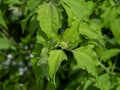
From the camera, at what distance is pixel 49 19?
48.1 inches

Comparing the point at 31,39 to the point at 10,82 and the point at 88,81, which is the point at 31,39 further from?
the point at 88,81

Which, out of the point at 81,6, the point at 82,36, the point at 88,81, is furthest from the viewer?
the point at 88,81

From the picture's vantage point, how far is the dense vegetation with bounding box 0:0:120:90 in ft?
4.00

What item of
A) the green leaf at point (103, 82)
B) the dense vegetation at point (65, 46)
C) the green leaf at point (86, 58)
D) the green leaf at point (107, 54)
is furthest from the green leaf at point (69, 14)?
the green leaf at point (107, 54)

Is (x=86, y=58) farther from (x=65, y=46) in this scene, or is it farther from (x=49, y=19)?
(x=49, y=19)

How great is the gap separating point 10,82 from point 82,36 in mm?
836

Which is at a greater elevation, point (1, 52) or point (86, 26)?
point (86, 26)

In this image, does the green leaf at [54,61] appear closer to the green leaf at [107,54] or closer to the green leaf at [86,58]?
the green leaf at [86,58]

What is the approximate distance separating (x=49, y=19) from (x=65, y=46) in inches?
4.5

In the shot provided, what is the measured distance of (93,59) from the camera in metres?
1.24

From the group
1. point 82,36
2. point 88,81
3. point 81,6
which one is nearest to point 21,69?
point 88,81

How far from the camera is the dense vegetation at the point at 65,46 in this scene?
48.0 inches

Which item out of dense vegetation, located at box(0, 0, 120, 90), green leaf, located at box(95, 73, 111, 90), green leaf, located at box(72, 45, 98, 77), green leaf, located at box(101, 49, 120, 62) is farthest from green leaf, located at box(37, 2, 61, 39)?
green leaf, located at box(101, 49, 120, 62)

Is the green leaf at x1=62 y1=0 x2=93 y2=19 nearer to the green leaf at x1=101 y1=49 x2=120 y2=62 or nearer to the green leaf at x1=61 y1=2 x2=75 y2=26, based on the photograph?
the green leaf at x1=61 y1=2 x2=75 y2=26
